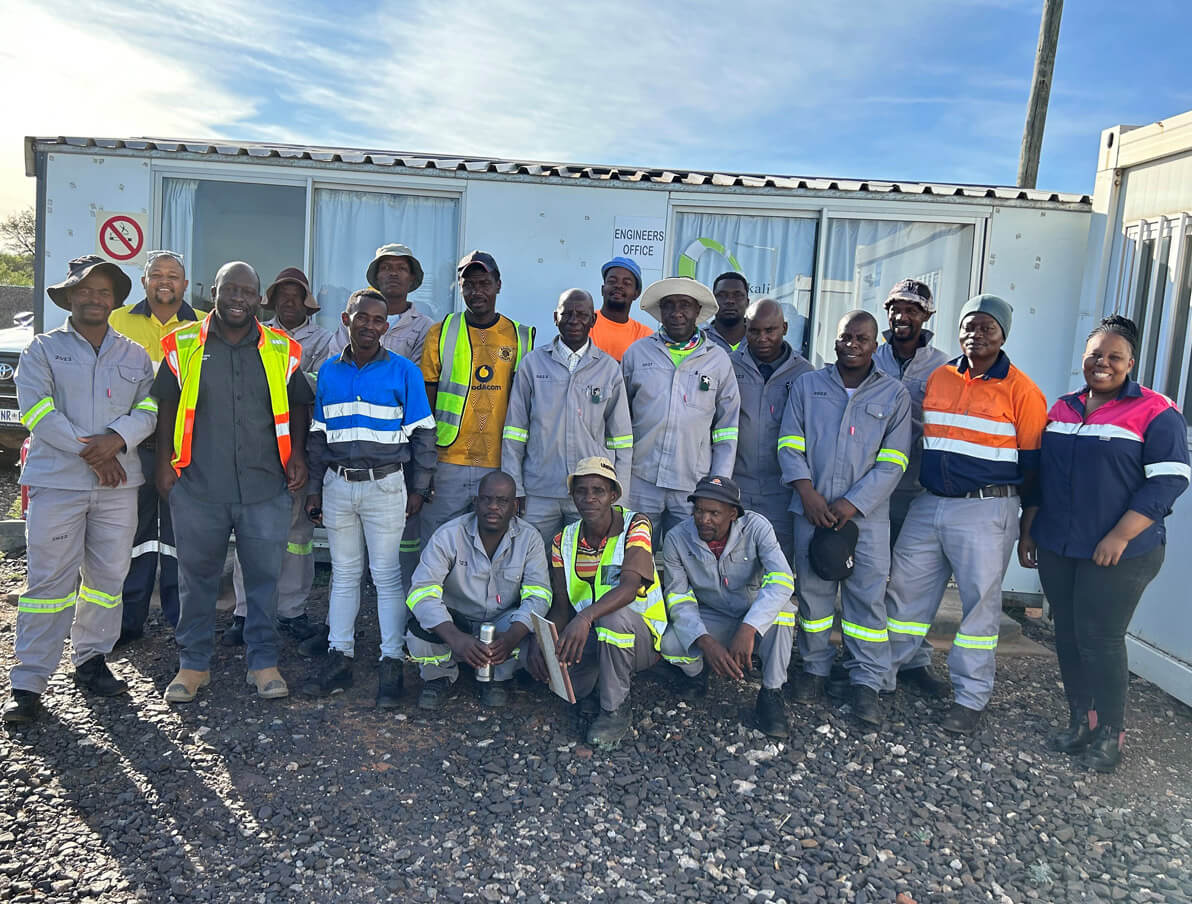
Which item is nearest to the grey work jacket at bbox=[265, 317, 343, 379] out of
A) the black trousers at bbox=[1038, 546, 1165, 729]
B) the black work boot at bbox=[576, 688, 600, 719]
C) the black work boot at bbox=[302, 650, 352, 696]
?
the black work boot at bbox=[302, 650, 352, 696]

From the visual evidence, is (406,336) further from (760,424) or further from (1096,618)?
(1096,618)

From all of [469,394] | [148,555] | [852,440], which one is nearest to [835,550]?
[852,440]

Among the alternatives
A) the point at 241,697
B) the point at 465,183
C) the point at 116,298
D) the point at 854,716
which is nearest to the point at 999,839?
the point at 854,716

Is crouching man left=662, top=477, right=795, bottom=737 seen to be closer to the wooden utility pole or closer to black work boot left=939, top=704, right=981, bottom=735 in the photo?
black work boot left=939, top=704, right=981, bottom=735

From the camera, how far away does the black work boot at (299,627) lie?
4.84m

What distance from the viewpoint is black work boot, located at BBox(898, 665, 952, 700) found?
4.51 metres

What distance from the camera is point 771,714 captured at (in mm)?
3957

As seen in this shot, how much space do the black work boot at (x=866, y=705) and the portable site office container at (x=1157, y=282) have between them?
75.1 inches

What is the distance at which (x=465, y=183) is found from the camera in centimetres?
616

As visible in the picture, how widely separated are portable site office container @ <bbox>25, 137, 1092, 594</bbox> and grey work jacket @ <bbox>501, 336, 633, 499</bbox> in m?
1.97

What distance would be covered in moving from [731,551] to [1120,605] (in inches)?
68.1

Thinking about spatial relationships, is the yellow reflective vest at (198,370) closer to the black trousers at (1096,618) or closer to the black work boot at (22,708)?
the black work boot at (22,708)

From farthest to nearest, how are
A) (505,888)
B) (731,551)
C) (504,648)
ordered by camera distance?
(731,551), (504,648), (505,888)

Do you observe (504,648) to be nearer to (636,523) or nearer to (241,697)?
(636,523)
